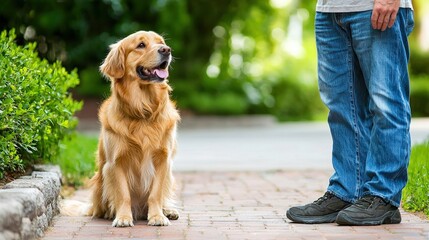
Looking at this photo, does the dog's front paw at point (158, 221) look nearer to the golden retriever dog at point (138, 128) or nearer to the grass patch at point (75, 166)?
the golden retriever dog at point (138, 128)

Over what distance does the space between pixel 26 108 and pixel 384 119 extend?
7.79 ft

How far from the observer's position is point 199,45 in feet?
68.9

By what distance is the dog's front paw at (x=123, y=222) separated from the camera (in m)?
5.53

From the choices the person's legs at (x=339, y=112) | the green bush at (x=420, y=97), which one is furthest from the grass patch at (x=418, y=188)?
the green bush at (x=420, y=97)

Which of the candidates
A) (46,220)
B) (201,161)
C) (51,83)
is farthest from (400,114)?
(201,161)

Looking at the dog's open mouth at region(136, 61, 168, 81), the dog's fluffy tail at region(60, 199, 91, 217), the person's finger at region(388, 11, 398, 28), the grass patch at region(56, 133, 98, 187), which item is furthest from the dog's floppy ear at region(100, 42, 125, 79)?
the grass patch at region(56, 133, 98, 187)

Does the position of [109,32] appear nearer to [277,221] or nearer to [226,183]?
[226,183]

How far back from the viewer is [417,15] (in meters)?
28.6

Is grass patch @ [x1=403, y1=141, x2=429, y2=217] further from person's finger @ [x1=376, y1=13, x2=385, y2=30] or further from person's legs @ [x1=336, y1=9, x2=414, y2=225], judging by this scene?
person's finger @ [x1=376, y1=13, x2=385, y2=30]

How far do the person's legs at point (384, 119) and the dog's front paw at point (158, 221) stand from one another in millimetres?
1112

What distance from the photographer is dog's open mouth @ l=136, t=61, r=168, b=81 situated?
5680mm

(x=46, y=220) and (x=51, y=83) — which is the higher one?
(x=51, y=83)

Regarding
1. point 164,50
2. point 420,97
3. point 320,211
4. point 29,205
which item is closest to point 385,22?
point 320,211

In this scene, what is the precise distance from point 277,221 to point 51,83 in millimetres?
2129
